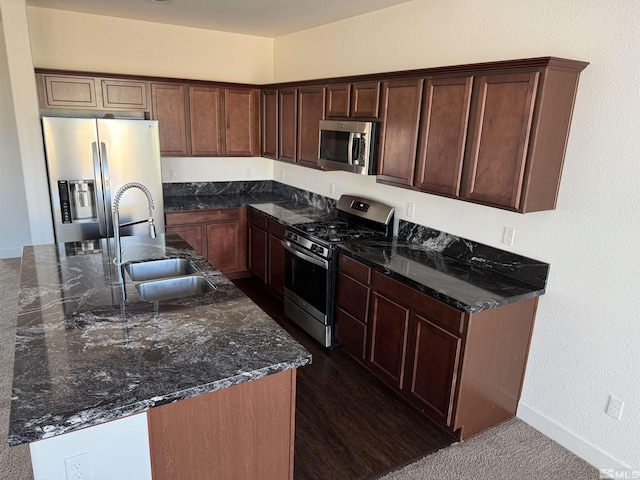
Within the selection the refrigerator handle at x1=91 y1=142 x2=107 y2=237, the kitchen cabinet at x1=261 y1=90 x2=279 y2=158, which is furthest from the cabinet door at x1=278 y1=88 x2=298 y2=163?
the refrigerator handle at x1=91 y1=142 x2=107 y2=237

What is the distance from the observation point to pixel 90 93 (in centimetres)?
406

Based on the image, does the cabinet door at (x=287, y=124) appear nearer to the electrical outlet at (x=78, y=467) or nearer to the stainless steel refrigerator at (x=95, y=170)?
the stainless steel refrigerator at (x=95, y=170)

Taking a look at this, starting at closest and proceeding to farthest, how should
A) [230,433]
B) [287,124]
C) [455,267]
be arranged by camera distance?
[230,433]
[455,267]
[287,124]

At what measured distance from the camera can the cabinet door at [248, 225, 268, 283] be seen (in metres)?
4.50

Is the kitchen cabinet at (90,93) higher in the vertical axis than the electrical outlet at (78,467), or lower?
higher

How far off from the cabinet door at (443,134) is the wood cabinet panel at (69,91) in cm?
315

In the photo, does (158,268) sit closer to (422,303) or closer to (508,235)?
(422,303)

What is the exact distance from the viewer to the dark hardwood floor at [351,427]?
2361 millimetres

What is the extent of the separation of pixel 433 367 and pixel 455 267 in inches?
27.0

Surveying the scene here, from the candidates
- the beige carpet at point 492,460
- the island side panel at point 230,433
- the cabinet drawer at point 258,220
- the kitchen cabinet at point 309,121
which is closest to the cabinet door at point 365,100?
the kitchen cabinet at point 309,121

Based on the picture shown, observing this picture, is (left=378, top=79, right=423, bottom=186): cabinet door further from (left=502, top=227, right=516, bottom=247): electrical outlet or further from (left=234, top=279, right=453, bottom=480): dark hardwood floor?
(left=234, top=279, right=453, bottom=480): dark hardwood floor

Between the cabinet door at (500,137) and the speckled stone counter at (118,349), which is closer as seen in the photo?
the speckled stone counter at (118,349)

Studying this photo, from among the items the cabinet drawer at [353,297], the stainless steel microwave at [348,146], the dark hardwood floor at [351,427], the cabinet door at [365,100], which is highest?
the cabinet door at [365,100]

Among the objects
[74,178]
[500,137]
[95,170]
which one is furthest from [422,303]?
[74,178]
